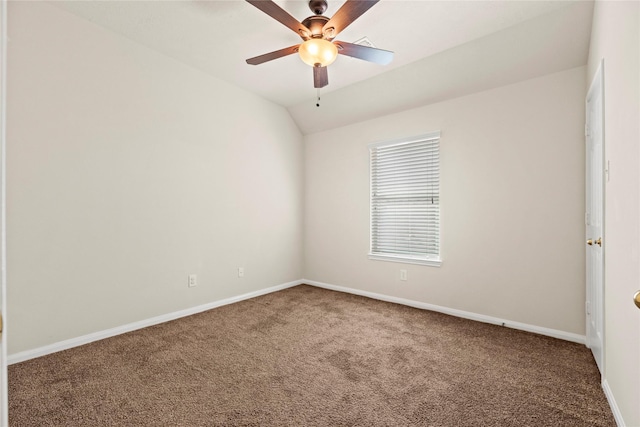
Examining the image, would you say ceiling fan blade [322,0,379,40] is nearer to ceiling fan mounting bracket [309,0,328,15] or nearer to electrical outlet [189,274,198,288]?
ceiling fan mounting bracket [309,0,328,15]

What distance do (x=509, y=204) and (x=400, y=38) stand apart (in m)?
1.91

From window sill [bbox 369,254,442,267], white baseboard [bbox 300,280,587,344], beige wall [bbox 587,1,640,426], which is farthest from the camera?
window sill [bbox 369,254,442,267]

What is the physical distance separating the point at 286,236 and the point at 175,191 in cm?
175

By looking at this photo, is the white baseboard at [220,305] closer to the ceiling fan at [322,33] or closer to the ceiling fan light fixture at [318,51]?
the ceiling fan at [322,33]

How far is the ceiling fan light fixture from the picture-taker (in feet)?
6.97

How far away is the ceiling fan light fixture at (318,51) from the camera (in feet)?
6.97

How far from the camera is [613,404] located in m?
1.65

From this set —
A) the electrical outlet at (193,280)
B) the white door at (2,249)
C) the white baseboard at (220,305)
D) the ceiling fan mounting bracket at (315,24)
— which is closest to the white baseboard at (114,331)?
the white baseboard at (220,305)

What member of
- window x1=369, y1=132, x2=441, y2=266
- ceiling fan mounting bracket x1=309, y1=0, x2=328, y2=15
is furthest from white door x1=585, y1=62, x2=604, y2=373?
ceiling fan mounting bracket x1=309, y1=0, x2=328, y2=15

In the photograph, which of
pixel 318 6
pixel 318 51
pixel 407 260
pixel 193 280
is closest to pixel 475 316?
pixel 407 260

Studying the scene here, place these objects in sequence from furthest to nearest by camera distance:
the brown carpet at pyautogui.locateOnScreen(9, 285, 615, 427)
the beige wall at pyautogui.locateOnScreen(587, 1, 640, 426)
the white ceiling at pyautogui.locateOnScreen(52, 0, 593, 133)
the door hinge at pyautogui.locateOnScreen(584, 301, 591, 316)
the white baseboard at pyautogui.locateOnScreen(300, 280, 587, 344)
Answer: the white baseboard at pyautogui.locateOnScreen(300, 280, 587, 344) → the door hinge at pyautogui.locateOnScreen(584, 301, 591, 316) → the white ceiling at pyautogui.locateOnScreen(52, 0, 593, 133) → the brown carpet at pyautogui.locateOnScreen(9, 285, 615, 427) → the beige wall at pyautogui.locateOnScreen(587, 1, 640, 426)

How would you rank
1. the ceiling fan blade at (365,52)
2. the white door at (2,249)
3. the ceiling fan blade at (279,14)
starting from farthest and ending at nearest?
the ceiling fan blade at (365,52), the ceiling fan blade at (279,14), the white door at (2,249)

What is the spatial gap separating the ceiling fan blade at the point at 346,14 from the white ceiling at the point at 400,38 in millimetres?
349

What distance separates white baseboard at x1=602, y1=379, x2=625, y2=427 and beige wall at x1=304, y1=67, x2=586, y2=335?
2.98 ft
